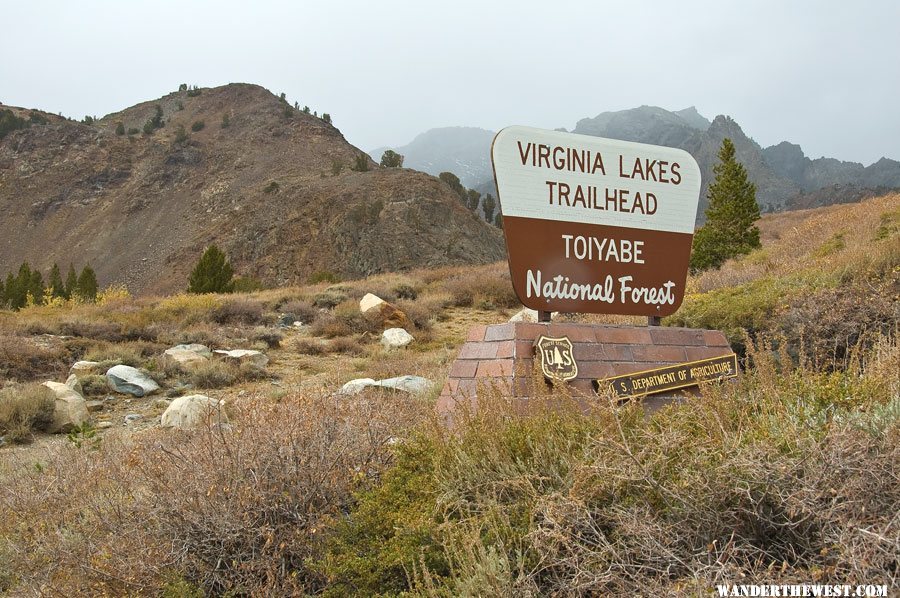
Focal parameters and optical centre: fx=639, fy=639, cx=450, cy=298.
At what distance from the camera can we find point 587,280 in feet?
17.1

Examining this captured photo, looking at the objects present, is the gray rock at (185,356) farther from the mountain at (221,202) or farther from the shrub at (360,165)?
the shrub at (360,165)

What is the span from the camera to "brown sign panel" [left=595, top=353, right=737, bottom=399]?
4.69 metres

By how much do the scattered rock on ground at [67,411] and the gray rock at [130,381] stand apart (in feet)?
3.75

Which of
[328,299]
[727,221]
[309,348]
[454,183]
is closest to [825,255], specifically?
[309,348]

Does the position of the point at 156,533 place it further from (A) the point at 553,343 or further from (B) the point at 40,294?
(B) the point at 40,294

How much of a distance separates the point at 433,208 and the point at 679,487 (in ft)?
148

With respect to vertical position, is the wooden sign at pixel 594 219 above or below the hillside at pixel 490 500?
above

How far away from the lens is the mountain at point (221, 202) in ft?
147

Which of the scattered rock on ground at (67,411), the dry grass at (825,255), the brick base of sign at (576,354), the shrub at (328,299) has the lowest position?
the scattered rock on ground at (67,411)

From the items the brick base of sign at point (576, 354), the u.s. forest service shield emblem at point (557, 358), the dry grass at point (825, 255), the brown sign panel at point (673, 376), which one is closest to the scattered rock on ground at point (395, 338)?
the dry grass at point (825, 255)

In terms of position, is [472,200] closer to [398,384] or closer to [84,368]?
[84,368]

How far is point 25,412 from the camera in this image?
26.7ft

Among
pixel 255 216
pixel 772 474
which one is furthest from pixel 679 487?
pixel 255 216

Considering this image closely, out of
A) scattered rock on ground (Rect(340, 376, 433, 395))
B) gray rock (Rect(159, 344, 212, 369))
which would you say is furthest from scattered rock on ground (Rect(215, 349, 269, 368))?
→ scattered rock on ground (Rect(340, 376, 433, 395))
